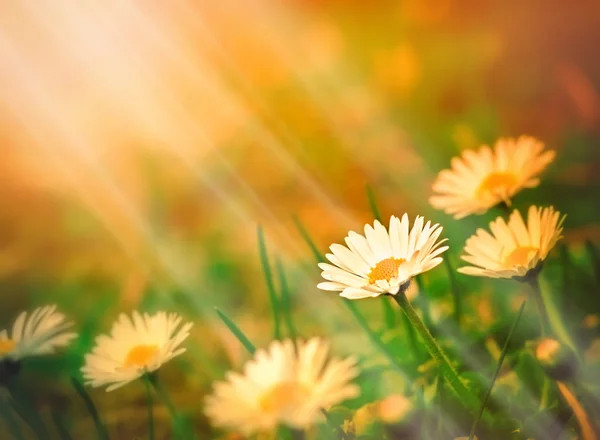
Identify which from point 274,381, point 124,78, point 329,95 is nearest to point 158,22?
point 124,78

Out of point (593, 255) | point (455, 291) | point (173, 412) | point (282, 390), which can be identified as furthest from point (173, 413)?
point (593, 255)

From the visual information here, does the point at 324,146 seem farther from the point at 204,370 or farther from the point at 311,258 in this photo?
the point at 204,370

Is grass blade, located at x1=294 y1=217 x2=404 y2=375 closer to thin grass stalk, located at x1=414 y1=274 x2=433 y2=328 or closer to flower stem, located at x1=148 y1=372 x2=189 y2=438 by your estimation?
thin grass stalk, located at x1=414 y1=274 x2=433 y2=328

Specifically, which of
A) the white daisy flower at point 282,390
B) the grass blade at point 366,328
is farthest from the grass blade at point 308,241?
the white daisy flower at point 282,390

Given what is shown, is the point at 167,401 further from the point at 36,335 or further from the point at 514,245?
the point at 514,245

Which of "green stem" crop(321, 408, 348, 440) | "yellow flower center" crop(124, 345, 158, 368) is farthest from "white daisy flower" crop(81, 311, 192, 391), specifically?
"green stem" crop(321, 408, 348, 440)

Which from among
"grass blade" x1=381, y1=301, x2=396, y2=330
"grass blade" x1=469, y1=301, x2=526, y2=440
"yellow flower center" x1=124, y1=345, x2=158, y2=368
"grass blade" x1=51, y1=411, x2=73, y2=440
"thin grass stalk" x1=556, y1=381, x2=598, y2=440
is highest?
"yellow flower center" x1=124, y1=345, x2=158, y2=368
